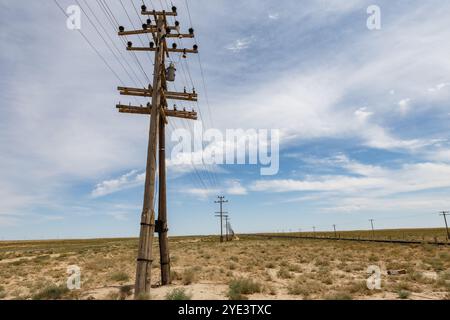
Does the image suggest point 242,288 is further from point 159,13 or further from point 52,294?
point 159,13

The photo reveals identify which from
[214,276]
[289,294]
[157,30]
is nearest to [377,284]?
[289,294]

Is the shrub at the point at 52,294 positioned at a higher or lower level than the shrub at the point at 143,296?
lower

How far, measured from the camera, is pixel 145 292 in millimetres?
10055

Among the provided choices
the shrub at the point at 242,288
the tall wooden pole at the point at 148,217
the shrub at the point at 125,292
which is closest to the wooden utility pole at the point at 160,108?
the tall wooden pole at the point at 148,217

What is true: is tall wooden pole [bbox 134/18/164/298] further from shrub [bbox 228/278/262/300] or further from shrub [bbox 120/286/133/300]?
shrub [bbox 228/278/262/300]

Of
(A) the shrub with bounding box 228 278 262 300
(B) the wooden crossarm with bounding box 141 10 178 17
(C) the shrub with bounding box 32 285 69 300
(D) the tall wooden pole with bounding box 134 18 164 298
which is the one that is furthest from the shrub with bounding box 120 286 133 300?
(B) the wooden crossarm with bounding box 141 10 178 17

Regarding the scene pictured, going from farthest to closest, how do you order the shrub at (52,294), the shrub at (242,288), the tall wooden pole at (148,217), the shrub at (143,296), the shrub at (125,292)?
the shrub at (52,294) → the shrub at (125,292) → the shrub at (242,288) → the tall wooden pole at (148,217) → the shrub at (143,296)

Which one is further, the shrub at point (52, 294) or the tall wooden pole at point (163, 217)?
the tall wooden pole at point (163, 217)

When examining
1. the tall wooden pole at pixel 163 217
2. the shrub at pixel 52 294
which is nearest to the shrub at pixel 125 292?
the tall wooden pole at pixel 163 217

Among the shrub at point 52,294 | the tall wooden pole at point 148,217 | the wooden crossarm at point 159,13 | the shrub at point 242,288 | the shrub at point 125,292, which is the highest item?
the wooden crossarm at point 159,13

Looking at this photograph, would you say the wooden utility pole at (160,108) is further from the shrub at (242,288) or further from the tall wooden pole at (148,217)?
the shrub at (242,288)

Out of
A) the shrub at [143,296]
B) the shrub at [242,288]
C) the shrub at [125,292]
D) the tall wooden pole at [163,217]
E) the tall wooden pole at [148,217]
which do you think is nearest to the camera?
the shrub at [143,296]
